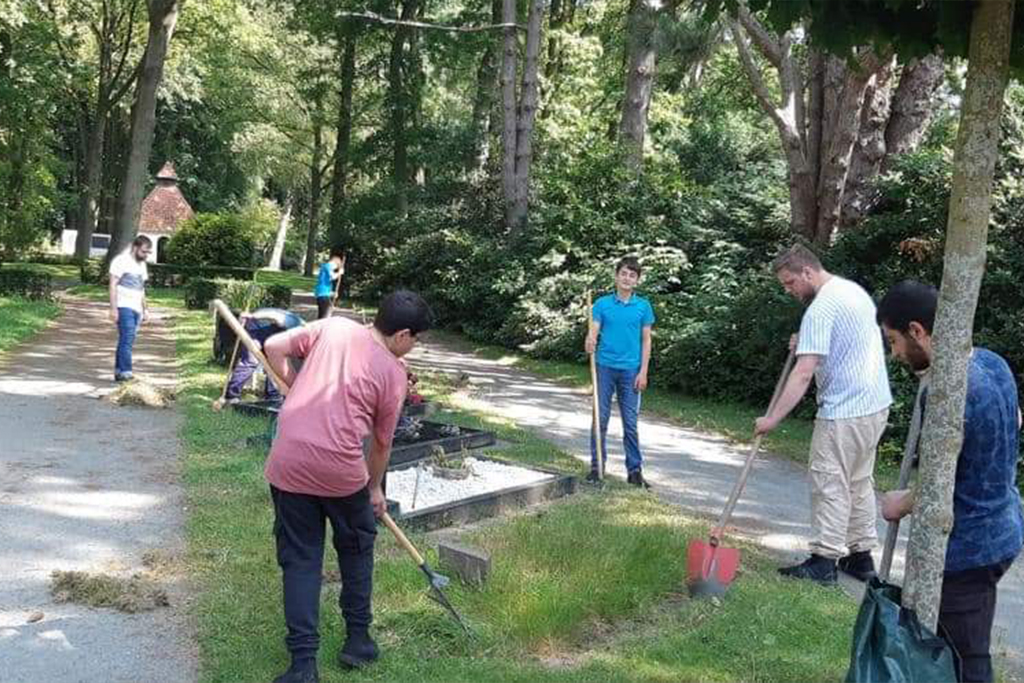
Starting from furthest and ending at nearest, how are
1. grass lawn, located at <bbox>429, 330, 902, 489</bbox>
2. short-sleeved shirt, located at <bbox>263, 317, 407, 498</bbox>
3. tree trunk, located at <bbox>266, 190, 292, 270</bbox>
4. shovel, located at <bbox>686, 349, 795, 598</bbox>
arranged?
1. tree trunk, located at <bbox>266, 190, 292, 270</bbox>
2. grass lawn, located at <bbox>429, 330, 902, 489</bbox>
3. shovel, located at <bbox>686, 349, 795, 598</bbox>
4. short-sleeved shirt, located at <bbox>263, 317, 407, 498</bbox>

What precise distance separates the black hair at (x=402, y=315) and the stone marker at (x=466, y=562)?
1.64 m

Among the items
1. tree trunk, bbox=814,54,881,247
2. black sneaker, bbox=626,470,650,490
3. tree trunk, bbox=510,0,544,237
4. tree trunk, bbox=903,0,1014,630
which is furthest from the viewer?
tree trunk, bbox=510,0,544,237

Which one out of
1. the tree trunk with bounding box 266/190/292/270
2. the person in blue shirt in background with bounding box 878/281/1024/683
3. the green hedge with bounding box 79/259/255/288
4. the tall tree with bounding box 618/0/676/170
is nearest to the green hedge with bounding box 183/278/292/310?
the green hedge with bounding box 79/259/255/288

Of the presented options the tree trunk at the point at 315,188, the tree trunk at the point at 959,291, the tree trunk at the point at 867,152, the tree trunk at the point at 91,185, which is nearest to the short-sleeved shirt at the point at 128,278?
the tree trunk at the point at 867,152

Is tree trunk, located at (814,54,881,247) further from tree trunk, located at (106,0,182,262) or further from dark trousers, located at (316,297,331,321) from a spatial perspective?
tree trunk, located at (106,0,182,262)

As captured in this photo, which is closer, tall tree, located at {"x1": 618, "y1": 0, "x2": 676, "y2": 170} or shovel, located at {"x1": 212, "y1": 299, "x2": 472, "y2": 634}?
shovel, located at {"x1": 212, "y1": 299, "x2": 472, "y2": 634}

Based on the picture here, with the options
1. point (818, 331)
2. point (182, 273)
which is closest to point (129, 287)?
point (818, 331)

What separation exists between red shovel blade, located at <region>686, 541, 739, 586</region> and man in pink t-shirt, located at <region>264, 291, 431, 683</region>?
7.25 ft

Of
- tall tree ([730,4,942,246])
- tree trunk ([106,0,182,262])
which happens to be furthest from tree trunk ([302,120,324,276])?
tall tree ([730,4,942,246])

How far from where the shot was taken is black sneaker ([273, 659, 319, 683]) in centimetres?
391

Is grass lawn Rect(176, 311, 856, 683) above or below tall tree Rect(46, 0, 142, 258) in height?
below

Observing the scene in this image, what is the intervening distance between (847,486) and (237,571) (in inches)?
138

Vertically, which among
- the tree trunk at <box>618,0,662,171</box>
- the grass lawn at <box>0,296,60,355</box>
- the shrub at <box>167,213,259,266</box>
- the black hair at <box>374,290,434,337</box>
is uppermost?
the tree trunk at <box>618,0,662,171</box>

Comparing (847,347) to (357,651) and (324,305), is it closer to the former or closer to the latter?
(357,651)
